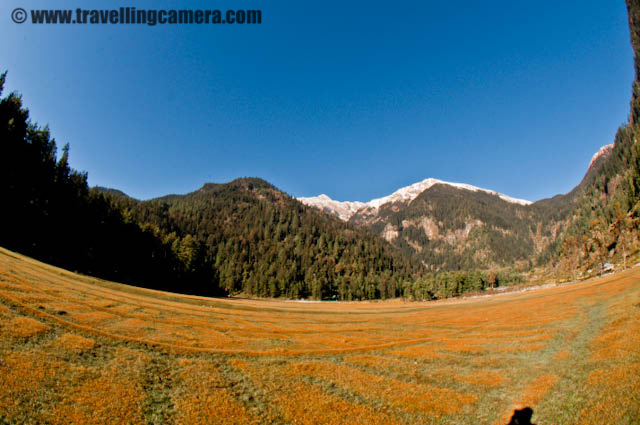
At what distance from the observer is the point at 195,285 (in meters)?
116

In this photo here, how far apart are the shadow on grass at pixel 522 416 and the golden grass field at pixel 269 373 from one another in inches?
12.7

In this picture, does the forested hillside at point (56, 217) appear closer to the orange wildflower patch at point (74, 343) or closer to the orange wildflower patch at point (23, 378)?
the orange wildflower patch at point (74, 343)

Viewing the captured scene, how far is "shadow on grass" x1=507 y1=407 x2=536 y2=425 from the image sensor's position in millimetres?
13705

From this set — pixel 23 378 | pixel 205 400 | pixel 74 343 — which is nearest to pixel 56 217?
pixel 74 343

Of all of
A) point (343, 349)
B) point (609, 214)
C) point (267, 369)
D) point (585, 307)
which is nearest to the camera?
point (267, 369)

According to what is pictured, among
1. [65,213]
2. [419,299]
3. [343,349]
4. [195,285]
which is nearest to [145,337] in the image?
[343,349]

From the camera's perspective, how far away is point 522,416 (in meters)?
14.3

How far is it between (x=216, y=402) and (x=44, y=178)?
9246cm

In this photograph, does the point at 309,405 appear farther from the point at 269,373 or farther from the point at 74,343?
the point at 74,343

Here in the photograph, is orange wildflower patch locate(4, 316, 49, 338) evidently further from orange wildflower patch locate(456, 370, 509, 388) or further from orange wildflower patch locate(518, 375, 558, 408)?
orange wildflower patch locate(518, 375, 558, 408)

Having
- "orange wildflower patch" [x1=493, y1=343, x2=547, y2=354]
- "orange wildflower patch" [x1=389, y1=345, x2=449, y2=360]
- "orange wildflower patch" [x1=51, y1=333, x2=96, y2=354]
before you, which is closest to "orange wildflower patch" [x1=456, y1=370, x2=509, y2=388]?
"orange wildflower patch" [x1=389, y1=345, x2=449, y2=360]

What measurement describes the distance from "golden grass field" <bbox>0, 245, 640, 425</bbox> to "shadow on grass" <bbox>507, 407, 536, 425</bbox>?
12.7 inches

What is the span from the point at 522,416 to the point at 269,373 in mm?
14736

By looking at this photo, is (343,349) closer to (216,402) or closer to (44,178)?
(216,402)
